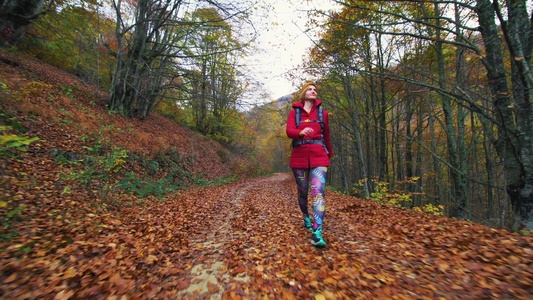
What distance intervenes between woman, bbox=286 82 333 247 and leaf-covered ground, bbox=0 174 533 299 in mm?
617

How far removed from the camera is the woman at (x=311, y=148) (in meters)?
2.81

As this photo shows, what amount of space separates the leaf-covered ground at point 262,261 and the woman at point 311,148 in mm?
617

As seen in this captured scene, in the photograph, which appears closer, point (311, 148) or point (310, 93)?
point (311, 148)

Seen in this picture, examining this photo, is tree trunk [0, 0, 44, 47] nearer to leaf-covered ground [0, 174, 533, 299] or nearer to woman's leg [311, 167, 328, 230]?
leaf-covered ground [0, 174, 533, 299]

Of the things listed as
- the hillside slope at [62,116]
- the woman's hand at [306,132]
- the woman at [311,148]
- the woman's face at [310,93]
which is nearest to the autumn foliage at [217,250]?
the hillside slope at [62,116]

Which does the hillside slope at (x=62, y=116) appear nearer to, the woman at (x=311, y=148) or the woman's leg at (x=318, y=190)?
the woman at (x=311, y=148)

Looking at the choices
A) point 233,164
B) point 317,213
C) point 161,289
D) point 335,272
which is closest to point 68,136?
point 161,289

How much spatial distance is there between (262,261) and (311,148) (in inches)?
64.6

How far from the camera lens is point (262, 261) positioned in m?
2.32

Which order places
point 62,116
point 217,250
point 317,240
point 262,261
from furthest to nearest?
point 62,116 → point 217,250 → point 317,240 → point 262,261

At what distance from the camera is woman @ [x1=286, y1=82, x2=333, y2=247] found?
2807mm

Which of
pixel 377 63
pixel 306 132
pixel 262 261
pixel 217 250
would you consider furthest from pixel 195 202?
pixel 377 63

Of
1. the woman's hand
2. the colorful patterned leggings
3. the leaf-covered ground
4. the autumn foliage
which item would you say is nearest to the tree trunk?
the autumn foliage

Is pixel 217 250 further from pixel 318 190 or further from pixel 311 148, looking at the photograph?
pixel 311 148
